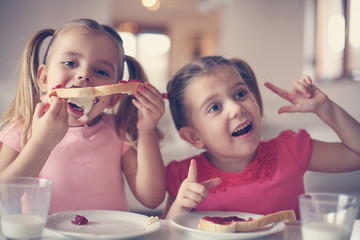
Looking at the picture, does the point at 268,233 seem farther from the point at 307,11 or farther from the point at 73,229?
the point at 307,11

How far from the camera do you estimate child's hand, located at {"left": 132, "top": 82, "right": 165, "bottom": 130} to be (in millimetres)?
977

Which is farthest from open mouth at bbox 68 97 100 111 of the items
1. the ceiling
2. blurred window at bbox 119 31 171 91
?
blurred window at bbox 119 31 171 91

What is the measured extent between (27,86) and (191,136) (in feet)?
1.68

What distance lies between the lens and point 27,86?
1099 mm

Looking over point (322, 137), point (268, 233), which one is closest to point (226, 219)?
point (268, 233)

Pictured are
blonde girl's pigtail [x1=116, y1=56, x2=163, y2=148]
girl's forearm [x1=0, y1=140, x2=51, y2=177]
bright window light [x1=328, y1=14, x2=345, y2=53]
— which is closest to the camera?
girl's forearm [x1=0, y1=140, x2=51, y2=177]

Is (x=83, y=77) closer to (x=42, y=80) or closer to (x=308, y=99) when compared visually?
(x=42, y=80)

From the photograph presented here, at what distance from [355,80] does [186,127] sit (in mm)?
1792

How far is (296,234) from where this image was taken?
0.79 m

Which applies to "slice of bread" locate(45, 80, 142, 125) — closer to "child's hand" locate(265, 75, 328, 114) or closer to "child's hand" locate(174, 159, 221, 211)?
"child's hand" locate(174, 159, 221, 211)

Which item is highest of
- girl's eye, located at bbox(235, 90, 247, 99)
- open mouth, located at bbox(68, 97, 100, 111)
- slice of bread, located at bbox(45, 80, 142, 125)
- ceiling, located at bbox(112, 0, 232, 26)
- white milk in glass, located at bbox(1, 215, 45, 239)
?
ceiling, located at bbox(112, 0, 232, 26)

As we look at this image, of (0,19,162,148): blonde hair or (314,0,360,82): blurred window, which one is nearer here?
(0,19,162,148): blonde hair

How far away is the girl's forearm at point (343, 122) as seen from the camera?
1.11 m

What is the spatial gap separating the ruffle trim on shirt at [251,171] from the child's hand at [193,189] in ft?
0.70
